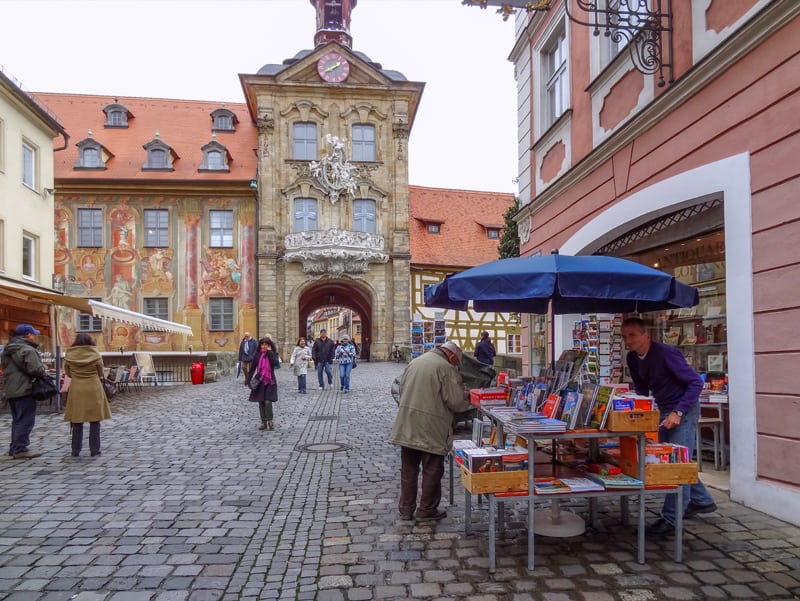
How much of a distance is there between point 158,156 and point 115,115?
5471mm

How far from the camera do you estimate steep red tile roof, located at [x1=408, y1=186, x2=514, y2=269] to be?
113 feet

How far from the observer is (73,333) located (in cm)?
2998

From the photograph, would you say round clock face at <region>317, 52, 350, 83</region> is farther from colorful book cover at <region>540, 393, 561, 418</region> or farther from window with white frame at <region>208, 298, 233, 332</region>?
colorful book cover at <region>540, 393, 561, 418</region>

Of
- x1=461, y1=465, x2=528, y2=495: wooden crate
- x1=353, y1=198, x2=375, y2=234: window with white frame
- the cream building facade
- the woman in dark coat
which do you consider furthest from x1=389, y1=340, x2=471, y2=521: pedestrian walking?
x1=353, y1=198, x2=375, y2=234: window with white frame

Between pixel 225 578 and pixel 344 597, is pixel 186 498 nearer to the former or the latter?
pixel 225 578

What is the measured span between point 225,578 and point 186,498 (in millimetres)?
2137

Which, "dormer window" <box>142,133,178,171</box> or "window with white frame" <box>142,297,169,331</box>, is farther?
"dormer window" <box>142,133,178,171</box>

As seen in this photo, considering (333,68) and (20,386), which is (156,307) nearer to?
(333,68)

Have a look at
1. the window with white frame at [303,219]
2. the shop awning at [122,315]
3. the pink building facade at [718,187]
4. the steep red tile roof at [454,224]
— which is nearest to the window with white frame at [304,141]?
the window with white frame at [303,219]

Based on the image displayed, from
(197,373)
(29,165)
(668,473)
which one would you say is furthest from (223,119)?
(668,473)

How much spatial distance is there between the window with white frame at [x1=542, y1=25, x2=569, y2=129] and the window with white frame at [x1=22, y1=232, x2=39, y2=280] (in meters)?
17.0

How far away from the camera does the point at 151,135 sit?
111ft

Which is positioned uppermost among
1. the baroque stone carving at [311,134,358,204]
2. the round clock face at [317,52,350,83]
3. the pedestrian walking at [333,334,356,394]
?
the round clock face at [317,52,350,83]

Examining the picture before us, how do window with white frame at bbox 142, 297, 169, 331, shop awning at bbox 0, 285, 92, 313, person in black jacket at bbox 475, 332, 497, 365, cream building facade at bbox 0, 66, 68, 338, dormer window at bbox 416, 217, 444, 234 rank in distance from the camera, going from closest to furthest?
shop awning at bbox 0, 285, 92, 313 < cream building facade at bbox 0, 66, 68, 338 < person in black jacket at bbox 475, 332, 497, 365 < window with white frame at bbox 142, 297, 169, 331 < dormer window at bbox 416, 217, 444, 234
